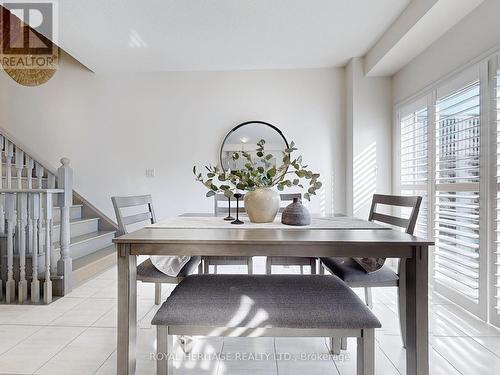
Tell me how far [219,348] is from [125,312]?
709mm

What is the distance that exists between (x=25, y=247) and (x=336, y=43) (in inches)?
132

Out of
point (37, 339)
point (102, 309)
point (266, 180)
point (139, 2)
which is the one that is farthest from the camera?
point (139, 2)

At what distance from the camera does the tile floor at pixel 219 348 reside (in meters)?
1.45

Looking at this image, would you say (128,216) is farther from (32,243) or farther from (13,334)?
(32,243)

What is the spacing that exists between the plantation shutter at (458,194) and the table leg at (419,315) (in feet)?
4.28

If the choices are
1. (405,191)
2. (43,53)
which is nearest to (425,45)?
(405,191)

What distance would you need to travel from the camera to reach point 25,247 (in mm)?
2318

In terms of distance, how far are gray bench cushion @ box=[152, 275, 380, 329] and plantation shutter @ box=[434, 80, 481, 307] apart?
1.40 meters

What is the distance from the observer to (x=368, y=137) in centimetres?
332

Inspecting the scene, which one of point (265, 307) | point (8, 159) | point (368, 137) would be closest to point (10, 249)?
point (8, 159)

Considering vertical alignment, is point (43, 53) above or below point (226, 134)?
above

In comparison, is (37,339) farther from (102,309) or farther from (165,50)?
(165,50)

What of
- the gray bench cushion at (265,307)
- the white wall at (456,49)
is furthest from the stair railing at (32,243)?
the white wall at (456,49)

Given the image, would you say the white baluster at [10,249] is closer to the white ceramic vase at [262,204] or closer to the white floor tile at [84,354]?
the white floor tile at [84,354]
